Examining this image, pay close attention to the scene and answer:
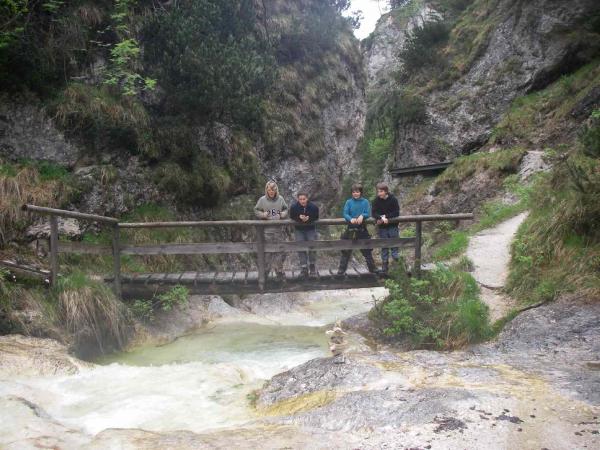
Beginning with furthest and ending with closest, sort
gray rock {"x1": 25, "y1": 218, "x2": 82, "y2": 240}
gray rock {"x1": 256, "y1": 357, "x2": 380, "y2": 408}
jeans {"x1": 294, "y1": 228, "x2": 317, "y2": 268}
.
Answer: gray rock {"x1": 25, "y1": 218, "x2": 82, "y2": 240}
jeans {"x1": 294, "y1": 228, "x2": 317, "y2": 268}
gray rock {"x1": 256, "y1": 357, "x2": 380, "y2": 408}

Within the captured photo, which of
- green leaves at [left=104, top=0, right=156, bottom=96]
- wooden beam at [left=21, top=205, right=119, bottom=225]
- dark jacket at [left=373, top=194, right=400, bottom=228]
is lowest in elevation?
dark jacket at [left=373, top=194, right=400, bottom=228]

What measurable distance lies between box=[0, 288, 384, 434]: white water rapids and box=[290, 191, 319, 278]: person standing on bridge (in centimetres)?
142

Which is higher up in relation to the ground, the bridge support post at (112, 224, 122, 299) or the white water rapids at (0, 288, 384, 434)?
the bridge support post at (112, 224, 122, 299)

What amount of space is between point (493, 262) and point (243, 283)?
4716 millimetres

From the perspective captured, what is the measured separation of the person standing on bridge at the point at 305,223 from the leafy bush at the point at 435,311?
1.57 meters

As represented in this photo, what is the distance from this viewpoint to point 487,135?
1867 centimetres

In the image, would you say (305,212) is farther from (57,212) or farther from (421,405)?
(421,405)

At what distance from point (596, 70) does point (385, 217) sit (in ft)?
39.9

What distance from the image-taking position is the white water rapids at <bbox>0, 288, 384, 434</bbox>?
4.93 meters

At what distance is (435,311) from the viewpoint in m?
7.25

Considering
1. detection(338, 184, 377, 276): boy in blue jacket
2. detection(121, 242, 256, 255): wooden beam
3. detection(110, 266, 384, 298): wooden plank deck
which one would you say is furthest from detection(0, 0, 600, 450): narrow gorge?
detection(121, 242, 256, 255): wooden beam

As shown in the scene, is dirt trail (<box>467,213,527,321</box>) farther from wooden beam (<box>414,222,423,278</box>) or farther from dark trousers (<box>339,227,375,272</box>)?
dark trousers (<box>339,227,375,272</box>)

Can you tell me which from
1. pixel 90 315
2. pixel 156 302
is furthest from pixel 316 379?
pixel 156 302

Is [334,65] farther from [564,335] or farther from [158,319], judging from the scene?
[564,335]
